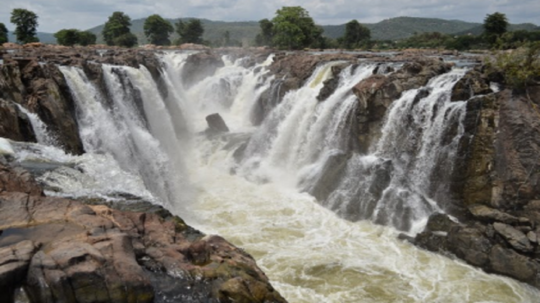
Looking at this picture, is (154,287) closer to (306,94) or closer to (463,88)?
(463,88)

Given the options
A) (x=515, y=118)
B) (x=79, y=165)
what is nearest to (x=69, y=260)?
(x=79, y=165)

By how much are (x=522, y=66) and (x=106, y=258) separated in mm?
16342

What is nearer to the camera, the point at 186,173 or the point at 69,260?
the point at 69,260

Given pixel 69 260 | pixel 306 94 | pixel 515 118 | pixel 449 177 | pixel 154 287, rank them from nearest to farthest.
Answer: pixel 69 260
pixel 154 287
pixel 515 118
pixel 449 177
pixel 306 94

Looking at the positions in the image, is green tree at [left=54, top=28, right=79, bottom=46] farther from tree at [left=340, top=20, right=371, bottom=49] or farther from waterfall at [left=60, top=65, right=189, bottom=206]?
waterfall at [left=60, top=65, right=189, bottom=206]

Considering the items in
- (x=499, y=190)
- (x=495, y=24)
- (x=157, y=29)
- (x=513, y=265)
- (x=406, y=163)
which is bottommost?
(x=513, y=265)

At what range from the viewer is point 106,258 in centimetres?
688

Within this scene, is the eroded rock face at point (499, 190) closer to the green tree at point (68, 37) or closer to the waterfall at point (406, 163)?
the waterfall at point (406, 163)

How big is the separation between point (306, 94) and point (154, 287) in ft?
63.2

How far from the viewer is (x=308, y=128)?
22.7 metres

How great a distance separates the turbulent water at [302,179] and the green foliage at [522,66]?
2054 mm

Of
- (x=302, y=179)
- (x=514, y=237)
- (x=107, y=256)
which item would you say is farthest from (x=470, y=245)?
(x=107, y=256)

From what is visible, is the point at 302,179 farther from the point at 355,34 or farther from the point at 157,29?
the point at 157,29

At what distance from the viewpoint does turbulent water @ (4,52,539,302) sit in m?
12.2
